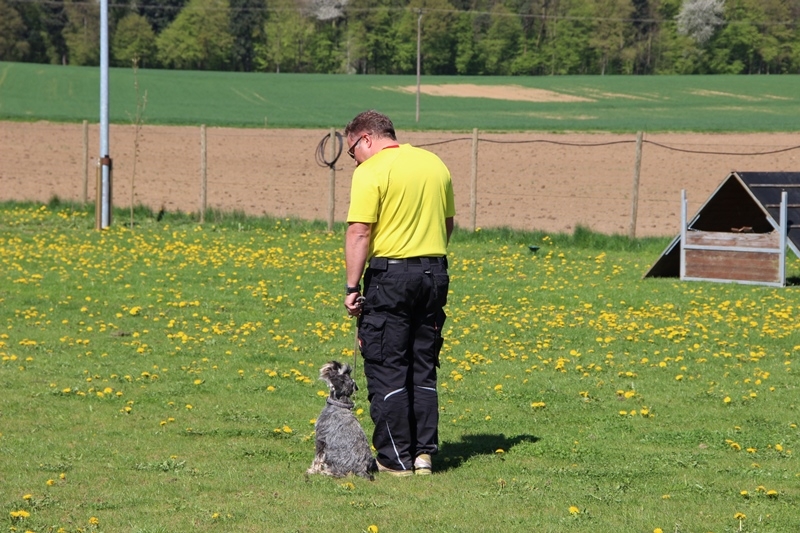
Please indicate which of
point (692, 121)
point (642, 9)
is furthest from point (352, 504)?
point (642, 9)

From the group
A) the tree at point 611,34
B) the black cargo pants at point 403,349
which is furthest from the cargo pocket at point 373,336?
the tree at point 611,34

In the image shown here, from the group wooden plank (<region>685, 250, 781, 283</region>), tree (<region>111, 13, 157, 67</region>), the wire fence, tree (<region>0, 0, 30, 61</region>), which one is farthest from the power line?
wooden plank (<region>685, 250, 781, 283</region>)

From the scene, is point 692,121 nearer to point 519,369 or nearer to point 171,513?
point 519,369

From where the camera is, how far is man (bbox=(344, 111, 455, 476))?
21.3ft

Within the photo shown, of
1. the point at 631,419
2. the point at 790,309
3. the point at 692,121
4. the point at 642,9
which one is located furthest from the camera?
the point at 642,9

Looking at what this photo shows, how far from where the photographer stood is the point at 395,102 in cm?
7381

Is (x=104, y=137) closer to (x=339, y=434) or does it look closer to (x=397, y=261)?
(x=397, y=261)

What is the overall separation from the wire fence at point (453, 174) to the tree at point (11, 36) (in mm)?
65733

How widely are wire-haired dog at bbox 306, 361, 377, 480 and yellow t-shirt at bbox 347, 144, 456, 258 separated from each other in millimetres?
837

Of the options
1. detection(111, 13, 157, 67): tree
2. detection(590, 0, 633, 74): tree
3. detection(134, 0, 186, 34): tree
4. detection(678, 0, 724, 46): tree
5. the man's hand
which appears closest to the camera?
the man's hand

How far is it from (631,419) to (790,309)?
5978 millimetres

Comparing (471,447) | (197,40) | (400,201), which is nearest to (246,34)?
(197,40)

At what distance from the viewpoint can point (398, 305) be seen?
654 cm

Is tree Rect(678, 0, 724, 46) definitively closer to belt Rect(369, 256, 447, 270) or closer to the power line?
the power line
